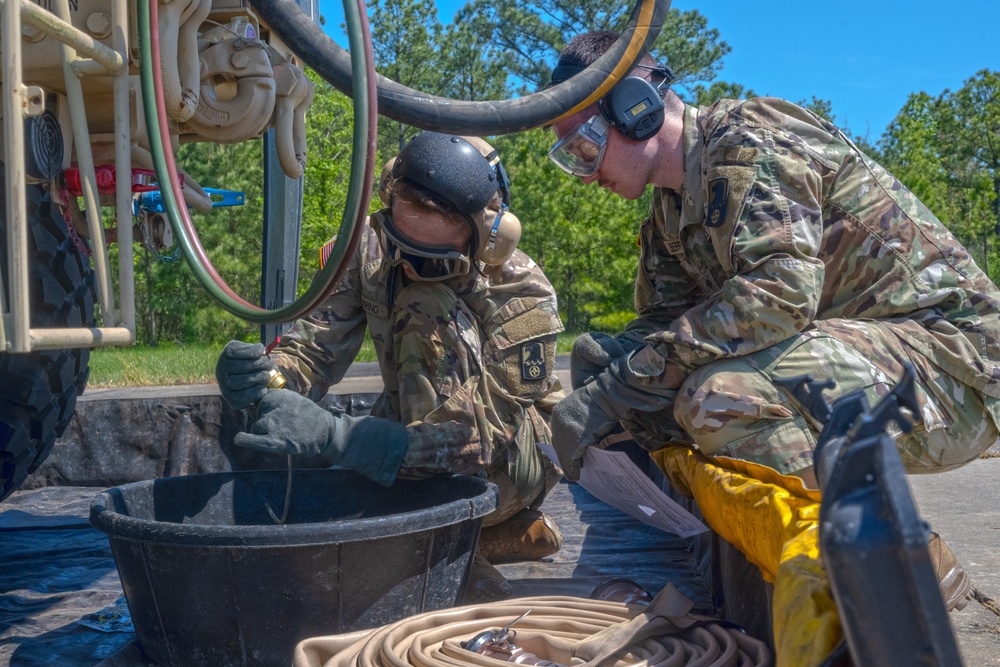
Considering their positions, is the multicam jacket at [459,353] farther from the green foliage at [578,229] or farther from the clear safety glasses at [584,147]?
the green foliage at [578,229]

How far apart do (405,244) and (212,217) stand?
2155 centimetres

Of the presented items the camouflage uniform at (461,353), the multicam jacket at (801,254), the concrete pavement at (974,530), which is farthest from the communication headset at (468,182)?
the concrete pavement at (974,530)

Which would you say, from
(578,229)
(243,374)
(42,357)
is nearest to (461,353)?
(243,374)

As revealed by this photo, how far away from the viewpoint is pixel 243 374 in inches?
96.5

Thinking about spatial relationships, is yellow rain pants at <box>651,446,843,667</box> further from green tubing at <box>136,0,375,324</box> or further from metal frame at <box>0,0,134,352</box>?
metal frame at <box>0,0,134,352</box>

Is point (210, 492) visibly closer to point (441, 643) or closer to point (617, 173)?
point (441, 643)

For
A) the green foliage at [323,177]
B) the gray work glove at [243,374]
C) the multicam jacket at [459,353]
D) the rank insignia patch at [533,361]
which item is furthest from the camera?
the green foliage at [323,177]

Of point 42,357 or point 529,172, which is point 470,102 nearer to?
point 42,357

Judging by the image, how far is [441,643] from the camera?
1801 mm

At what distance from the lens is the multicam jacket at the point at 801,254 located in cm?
212

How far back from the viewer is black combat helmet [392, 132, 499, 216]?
2494mm

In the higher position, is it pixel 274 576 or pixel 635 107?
pixel 635 107

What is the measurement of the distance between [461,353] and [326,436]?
0.50 meters

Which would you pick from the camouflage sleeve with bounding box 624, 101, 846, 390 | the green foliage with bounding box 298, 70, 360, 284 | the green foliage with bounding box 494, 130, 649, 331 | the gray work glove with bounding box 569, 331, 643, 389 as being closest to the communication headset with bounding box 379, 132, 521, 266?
the gray work glove with bounding box 569, 331, 643, 389
